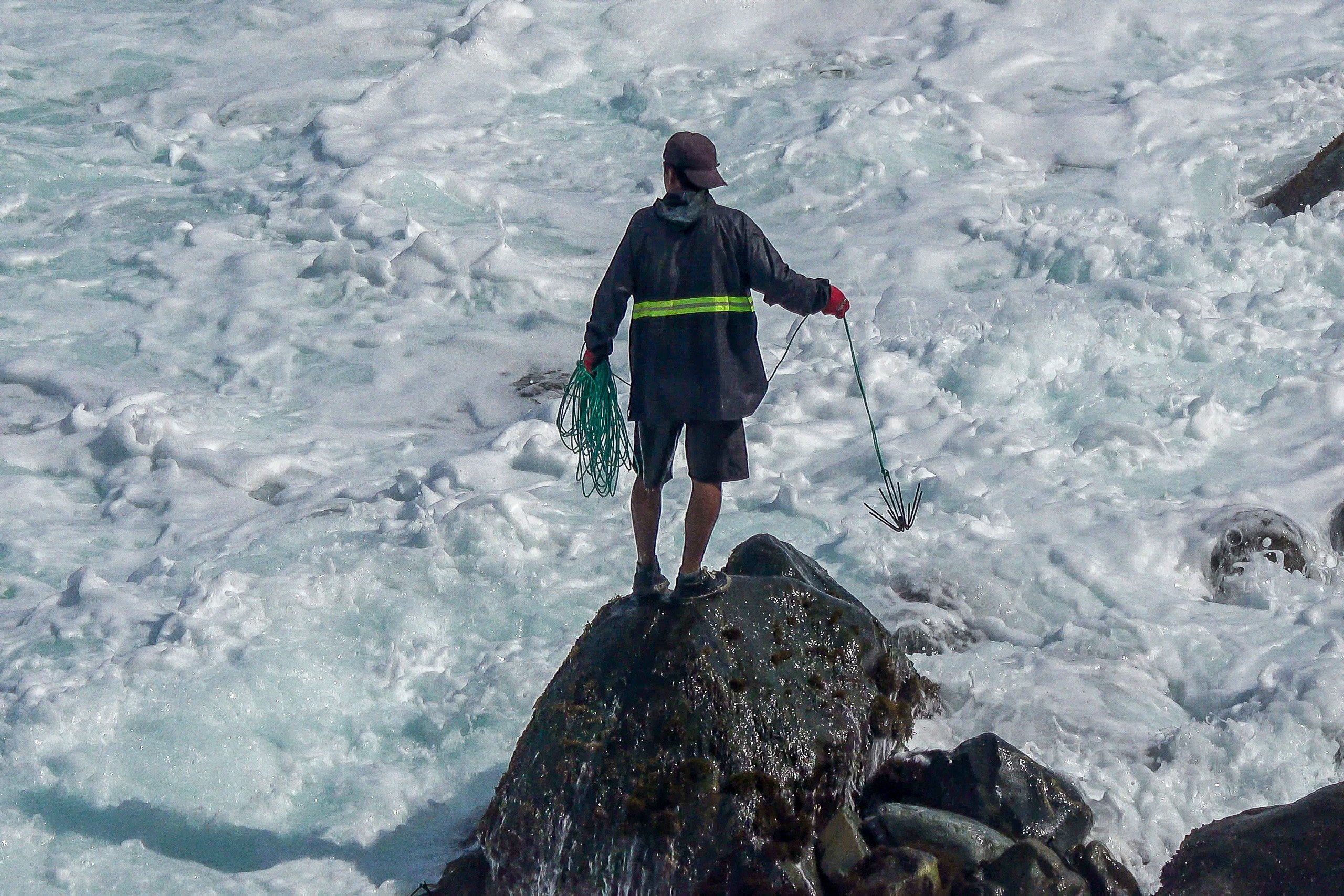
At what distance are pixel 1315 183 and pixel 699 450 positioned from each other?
22.7 ft

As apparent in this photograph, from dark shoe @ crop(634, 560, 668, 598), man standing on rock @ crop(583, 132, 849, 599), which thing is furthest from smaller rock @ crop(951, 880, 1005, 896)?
man standing on rock @ crop(583, 132, 849, 599)

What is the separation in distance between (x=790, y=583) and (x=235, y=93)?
1049cm

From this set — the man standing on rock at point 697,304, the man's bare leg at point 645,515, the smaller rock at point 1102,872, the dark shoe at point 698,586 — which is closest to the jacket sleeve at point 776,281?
the man standing on rock at point 697,304

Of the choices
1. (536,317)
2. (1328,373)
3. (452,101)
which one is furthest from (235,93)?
(1328,373)

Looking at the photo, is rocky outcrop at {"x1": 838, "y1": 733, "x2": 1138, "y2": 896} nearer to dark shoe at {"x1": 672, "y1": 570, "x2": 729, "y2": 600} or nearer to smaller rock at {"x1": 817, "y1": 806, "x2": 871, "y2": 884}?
smaller rock at {"x1": 817, "y1": 806, "x2": 871, "y2": 884}

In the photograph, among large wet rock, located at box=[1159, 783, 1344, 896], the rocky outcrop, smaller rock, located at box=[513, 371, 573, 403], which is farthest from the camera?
smaller rock, located at box=[513, 371, 573, 403]

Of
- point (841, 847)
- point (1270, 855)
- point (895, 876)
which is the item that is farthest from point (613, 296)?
point (1270, 855)

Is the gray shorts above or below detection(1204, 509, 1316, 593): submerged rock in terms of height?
above

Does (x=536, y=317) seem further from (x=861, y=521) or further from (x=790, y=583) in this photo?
(x=790, y=583)

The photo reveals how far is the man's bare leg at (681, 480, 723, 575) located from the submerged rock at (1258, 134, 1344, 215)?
6.62 metres

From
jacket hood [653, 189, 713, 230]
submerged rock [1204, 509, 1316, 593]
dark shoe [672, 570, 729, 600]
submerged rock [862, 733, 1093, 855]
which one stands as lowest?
submerged rock [1204, 509, 1316, 593]

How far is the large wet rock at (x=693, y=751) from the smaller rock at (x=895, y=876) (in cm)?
14

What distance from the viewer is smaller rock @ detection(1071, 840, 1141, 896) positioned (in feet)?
15.4

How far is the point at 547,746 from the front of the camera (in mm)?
4805
